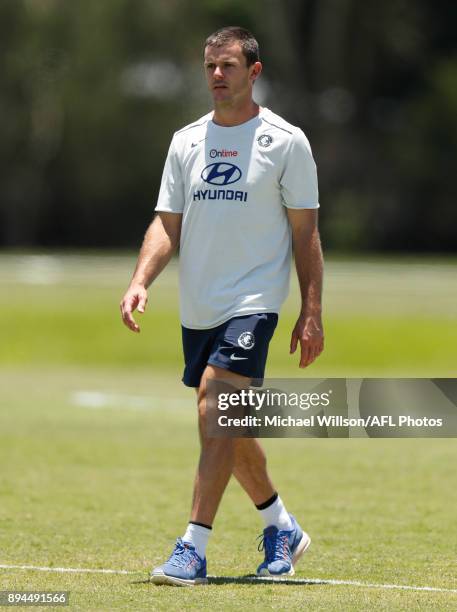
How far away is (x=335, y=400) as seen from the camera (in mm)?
6324

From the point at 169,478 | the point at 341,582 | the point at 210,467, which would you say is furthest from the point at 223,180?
the point at 169,478

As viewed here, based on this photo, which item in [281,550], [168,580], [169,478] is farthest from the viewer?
[169,478]

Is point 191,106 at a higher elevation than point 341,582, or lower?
lower

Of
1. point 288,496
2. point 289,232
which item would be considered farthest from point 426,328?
point 289,232

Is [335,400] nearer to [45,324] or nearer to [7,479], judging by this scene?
[7,479]

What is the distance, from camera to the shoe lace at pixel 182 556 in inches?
262

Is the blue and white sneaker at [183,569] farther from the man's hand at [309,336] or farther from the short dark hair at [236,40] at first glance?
the short dark hair at [236,40]

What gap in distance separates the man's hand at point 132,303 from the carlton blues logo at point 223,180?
52 centimetres

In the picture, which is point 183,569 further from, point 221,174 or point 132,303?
point 221,174

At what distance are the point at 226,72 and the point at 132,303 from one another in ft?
3.69

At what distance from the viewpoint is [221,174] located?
269 inches

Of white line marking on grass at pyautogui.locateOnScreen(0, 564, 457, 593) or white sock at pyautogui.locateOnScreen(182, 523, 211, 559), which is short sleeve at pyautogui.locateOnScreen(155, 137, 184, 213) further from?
white line marking on grass at pyautogui.locateOnScreen(0, 564, 457, 593)

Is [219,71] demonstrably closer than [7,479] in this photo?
Yes

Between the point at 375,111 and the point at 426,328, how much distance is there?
115ft
